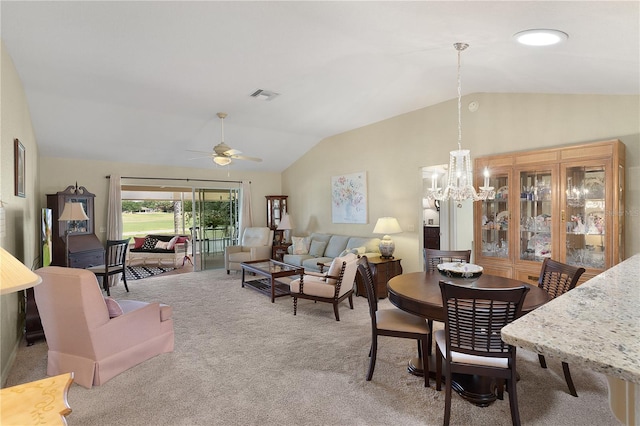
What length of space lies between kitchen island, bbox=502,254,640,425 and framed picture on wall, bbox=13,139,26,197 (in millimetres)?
4209

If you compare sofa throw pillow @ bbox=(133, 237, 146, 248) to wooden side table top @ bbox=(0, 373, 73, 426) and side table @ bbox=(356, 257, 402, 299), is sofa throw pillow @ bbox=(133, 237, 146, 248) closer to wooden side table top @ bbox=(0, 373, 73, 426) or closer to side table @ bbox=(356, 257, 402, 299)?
side table @ bbox=(356, 257, 402, 299)

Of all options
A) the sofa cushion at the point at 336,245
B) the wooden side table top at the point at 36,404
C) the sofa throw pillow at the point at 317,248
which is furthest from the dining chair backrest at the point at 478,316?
the sofa throw pillow at the point at 317,248

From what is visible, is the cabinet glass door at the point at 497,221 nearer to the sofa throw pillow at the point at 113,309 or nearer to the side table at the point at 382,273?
the side table at the point at 382,273

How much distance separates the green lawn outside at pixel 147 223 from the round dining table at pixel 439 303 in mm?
10607

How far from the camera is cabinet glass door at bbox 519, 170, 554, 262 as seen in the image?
12.0 feet

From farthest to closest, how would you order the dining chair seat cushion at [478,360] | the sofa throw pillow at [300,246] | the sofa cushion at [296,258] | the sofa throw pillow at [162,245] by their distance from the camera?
1. the sofa throw pillow at [162,245]
2. the sofa throw pillow at [300,246]
3. the sofa cushion at [296,258]
4. the dining chair seat cushion at [478,360]

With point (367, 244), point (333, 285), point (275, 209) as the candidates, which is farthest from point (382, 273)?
point (275, 209)

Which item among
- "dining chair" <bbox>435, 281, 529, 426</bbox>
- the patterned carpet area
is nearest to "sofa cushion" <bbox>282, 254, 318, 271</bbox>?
the patterned carpet area

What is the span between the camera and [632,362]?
81cm

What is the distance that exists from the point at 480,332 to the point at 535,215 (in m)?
2.36

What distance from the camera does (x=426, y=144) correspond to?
5121 millimetres

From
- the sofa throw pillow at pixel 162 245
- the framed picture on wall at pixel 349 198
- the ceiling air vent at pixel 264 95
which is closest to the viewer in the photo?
the ceiling air vent at pixel 264 95

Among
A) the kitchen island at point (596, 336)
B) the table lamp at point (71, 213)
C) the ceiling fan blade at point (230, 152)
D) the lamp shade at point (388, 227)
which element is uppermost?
the ceiling fan blade at point (230, 152)

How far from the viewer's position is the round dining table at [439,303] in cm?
233
